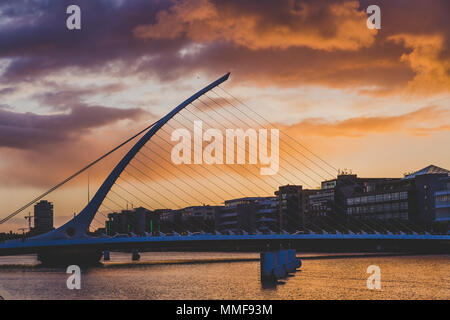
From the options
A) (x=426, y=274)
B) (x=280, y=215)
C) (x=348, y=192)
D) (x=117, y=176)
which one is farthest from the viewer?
(x=280, y=215)

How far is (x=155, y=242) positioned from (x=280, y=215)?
104 metres

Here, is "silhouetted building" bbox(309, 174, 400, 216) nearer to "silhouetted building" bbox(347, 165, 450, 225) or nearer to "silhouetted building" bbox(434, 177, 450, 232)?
"silhouetted building" bbox(347, 165, 450, 225)

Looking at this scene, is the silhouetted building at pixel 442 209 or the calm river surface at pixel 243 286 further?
the silhouetted building at pixel 442 209

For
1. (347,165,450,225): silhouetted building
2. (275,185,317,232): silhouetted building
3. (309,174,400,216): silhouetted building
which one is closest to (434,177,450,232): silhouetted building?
(347,165,450,225): silhouetted building

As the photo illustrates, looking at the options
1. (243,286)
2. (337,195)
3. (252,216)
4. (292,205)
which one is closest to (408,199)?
(337,195)

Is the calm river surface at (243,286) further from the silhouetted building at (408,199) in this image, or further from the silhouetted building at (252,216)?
the silhouetted building at (252,216)

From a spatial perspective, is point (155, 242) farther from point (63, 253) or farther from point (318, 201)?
point (318, 201)

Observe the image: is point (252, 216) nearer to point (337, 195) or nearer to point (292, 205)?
point (292, 205)

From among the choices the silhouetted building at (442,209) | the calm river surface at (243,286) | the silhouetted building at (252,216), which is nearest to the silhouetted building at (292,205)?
the silhouetted building at (252,216)

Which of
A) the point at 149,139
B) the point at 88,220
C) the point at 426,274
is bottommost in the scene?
the point at 426,274
